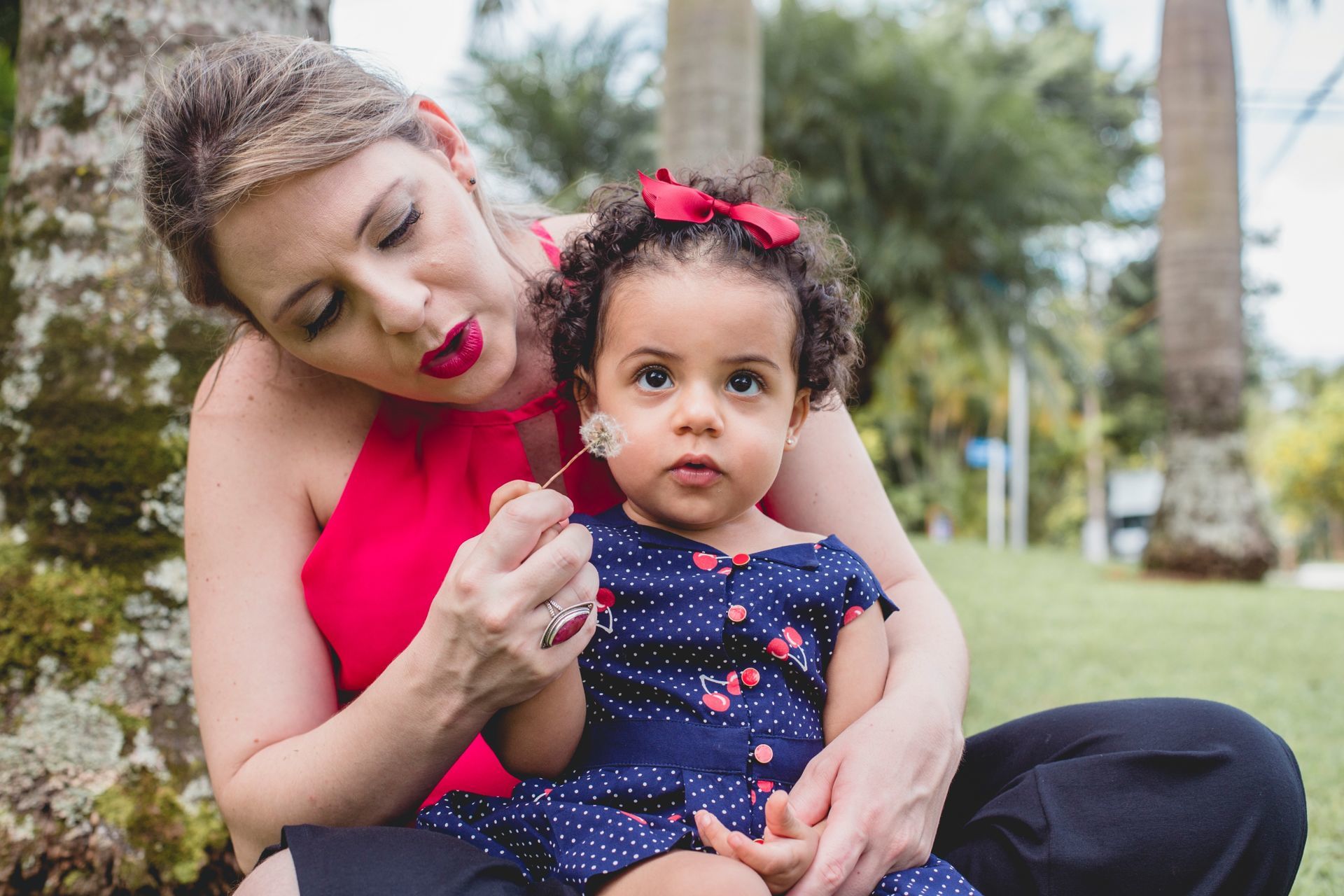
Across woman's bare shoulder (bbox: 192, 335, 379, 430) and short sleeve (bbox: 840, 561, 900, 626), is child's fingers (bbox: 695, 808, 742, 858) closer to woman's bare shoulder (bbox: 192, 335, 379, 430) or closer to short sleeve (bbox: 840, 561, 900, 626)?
short sleeve (bbox: 840, 561, 900, 626)

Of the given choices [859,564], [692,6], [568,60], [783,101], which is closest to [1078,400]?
[783,101]

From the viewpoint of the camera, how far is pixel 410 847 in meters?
1.36

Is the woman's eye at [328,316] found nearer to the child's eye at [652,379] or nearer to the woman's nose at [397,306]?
the woman's nose at [397,306]

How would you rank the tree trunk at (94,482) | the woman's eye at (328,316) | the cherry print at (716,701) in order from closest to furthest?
1. the cherry print at (716,701)
2. the woman's eye at (328,316)
3. the tree trunk at (94,482)

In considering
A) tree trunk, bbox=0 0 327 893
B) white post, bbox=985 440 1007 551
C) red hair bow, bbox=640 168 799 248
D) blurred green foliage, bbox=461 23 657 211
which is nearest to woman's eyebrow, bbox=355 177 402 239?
red hair bow, bbox=640 168 799 248

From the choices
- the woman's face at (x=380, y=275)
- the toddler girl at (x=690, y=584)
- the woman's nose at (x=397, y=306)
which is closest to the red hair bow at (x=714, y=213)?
the toddler girl at (x=690, y=584)

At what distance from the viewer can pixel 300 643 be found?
69.3 inches

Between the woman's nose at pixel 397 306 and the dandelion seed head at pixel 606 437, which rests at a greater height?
the woman's nose at pixel 397 306

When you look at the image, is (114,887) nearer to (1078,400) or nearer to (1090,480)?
(1078,400)

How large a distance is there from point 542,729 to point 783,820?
380 millimetres

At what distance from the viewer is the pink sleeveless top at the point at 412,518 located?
1767 mm

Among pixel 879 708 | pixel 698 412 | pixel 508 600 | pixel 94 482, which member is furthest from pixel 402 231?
pixel 94 482

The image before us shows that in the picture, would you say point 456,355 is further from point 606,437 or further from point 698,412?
point 698,412

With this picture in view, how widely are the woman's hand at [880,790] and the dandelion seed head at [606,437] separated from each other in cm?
57
